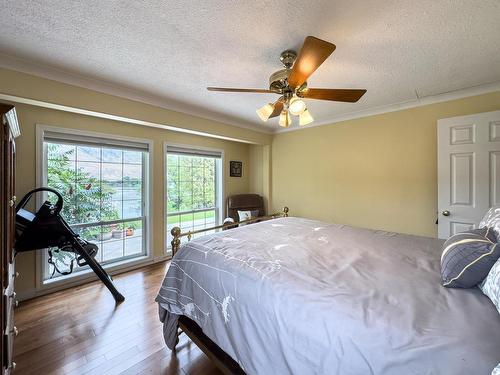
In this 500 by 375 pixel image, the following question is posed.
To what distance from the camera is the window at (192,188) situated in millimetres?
3715

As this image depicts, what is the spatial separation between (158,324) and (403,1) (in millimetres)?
3019

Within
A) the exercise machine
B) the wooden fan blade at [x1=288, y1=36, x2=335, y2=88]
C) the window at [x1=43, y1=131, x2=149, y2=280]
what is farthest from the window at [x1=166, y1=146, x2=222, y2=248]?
the wooden fan blade at [x1=288, y1=36, x2=335, y2=88]

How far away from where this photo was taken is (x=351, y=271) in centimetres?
124

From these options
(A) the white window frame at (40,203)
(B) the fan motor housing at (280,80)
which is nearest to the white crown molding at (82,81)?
(A) the white window frame at (40,203)

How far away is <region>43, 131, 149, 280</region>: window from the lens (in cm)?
266

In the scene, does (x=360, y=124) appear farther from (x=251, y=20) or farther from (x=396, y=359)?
(x=396, y=359)

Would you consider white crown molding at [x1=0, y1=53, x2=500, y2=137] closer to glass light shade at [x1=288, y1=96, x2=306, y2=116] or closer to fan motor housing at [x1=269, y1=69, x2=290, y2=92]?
fan motor housing at [x1=269, y1=69, x2=290, y2=92]

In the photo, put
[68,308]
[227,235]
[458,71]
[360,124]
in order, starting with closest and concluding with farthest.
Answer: [227,235] → [458,71] → [68,308] → [360,124]

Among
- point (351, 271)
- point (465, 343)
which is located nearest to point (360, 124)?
point (351, 271)

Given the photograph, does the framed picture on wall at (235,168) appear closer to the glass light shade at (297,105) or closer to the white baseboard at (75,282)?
the white baseboard at (75,282)

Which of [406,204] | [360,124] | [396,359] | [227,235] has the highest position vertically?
[360,124]

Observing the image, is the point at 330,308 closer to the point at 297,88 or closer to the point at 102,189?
the point at 297,88

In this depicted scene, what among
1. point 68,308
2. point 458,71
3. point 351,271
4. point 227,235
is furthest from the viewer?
point 68,308

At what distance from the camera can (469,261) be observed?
3.24ft
